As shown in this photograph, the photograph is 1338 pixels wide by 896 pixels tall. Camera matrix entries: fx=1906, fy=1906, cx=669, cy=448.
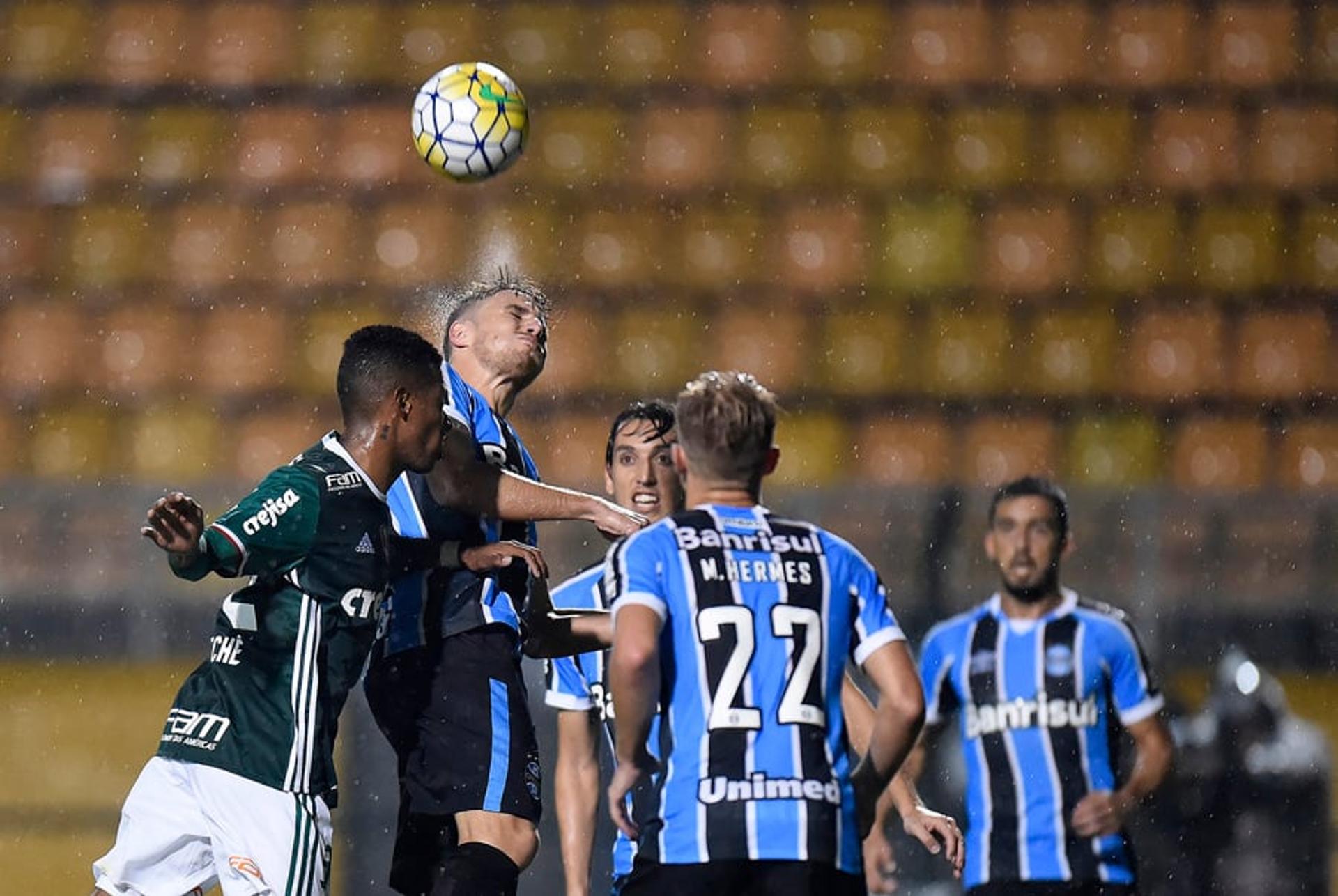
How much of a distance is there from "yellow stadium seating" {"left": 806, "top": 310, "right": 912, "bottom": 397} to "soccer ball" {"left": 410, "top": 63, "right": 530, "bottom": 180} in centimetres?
189

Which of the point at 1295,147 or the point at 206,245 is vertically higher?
the point at 1295,147

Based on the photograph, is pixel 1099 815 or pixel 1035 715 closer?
pixel 1099 815

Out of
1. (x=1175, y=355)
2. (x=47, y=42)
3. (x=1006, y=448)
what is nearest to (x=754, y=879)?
(x=1006, y=448)

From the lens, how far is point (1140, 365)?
6.61 meters

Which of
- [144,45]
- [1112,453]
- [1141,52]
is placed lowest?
[1112,453]

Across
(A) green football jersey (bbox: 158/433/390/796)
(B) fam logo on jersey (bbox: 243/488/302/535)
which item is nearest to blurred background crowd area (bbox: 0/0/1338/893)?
(A) green football jersey (bbox: 158/433/390/796)

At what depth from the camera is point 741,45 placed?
714cm

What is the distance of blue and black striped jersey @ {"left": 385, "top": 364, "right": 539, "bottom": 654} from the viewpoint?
12.5ft

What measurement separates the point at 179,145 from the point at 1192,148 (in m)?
3.72

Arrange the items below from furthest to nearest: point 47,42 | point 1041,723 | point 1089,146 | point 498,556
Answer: point 47,42 < point 1089,146 < point 1041,723 < point 498,556

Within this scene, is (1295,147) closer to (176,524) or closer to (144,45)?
(144,45)

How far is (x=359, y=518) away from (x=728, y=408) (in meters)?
0.76

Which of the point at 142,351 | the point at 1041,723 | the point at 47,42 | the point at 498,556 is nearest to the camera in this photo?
the point at 498,556

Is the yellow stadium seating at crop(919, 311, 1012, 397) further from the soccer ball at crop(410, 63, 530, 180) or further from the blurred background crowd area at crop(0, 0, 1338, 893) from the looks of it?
the soccer ball at crop(410, 63, 530, 180)
